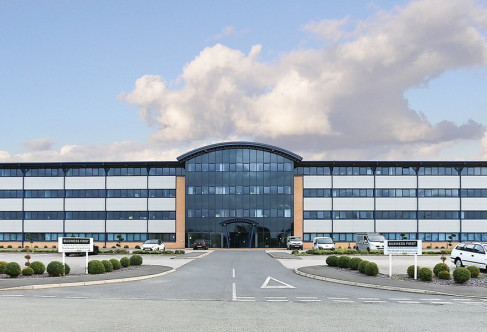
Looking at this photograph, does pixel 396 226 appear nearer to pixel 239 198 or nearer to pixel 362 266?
pixel 239 198

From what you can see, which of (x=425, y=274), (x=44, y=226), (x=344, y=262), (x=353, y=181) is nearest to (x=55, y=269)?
(x=344, y=262)

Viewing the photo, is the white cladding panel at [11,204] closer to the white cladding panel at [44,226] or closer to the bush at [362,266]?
the white cladding panel at [44,226]

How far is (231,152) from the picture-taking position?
252ft

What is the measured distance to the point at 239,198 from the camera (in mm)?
76625

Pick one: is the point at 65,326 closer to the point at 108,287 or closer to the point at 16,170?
the point at 108,287

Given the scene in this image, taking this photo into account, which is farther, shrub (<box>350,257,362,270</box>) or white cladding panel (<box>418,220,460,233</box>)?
white cladding panel (<box>418,220,460,233</box>)

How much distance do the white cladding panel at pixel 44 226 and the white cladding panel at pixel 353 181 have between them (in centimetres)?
3917

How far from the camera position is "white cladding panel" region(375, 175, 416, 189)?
2970 inches

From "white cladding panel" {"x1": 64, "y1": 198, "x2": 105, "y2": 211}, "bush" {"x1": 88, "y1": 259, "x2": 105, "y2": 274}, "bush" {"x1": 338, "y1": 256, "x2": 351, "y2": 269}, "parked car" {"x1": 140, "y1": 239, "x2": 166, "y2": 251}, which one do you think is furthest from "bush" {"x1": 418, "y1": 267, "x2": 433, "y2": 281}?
"white cladding panel" {"x1": 64, "y1": 198, "x2": 105, "y2": 211}

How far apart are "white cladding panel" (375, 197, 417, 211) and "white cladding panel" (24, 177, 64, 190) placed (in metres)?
44.5

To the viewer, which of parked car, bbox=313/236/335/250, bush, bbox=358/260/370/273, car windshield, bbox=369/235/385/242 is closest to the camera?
bush, bbox=358/260/370/273

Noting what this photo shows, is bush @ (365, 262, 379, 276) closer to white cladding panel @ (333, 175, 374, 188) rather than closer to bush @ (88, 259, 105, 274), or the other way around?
bush @ (88, 259, 105, 274)

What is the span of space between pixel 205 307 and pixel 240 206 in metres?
60.2

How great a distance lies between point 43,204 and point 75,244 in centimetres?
5168
